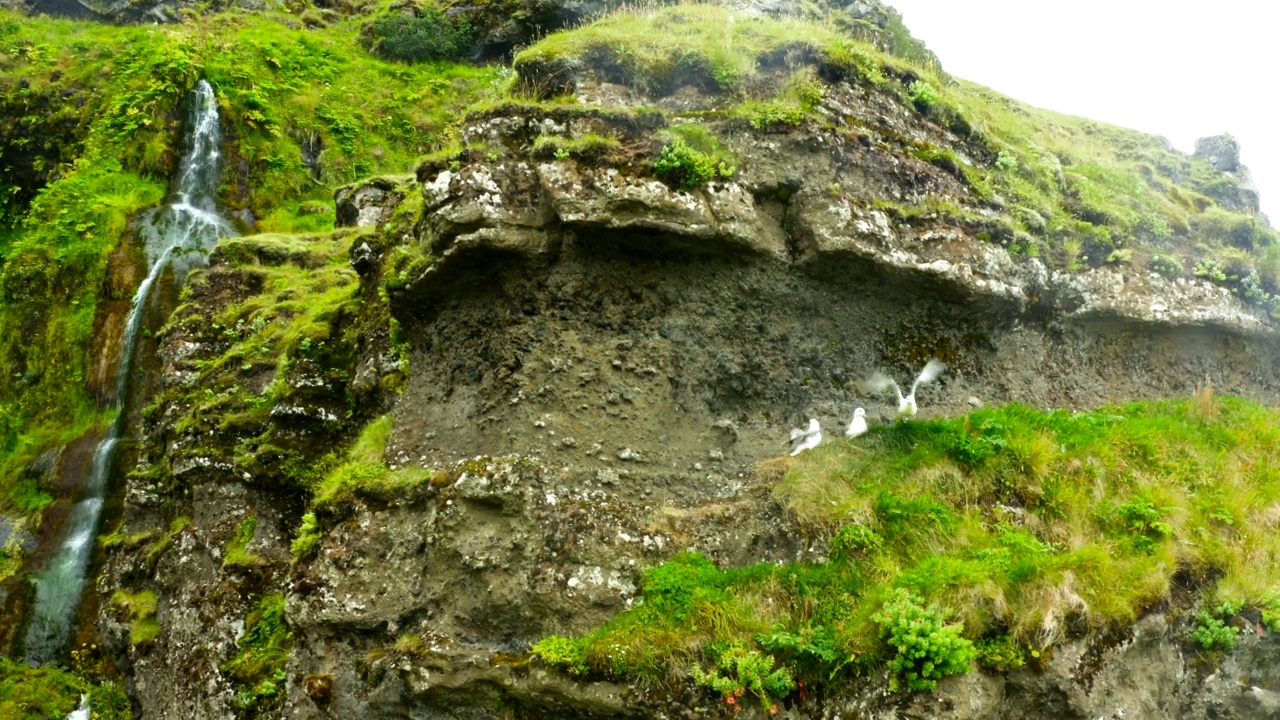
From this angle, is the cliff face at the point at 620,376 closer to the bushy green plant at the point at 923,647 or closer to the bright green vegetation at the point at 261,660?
the bright green vegetation at the point at 261,660

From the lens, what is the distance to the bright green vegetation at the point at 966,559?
20.4 feet

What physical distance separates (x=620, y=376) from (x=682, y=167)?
254cm

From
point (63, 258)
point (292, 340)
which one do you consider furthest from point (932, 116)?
point (63, 258)

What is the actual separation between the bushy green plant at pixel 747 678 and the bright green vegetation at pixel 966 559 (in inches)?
0.6

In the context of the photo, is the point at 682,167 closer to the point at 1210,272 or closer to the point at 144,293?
the point at 1210,272

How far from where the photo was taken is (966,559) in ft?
22.5

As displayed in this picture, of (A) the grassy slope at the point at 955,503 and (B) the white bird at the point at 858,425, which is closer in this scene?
(A) the grassy slope at the point at 955,503

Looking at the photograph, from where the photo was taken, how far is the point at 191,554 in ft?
34.9

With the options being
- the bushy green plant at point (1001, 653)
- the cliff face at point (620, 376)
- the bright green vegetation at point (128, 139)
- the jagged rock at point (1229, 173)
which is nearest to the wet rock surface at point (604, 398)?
the cliff face at point (620, 376)

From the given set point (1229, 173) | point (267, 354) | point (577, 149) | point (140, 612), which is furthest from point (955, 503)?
point (1229, 173)

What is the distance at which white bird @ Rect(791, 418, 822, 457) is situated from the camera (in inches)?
345

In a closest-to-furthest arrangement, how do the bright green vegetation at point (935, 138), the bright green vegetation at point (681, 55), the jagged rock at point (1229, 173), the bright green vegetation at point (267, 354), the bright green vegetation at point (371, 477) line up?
the bright green vegetation at point (371, 477)
the bright green vegetation at point (935, 138)
the bright green vegetation at point (681, 55)
the bright green vegetation at point (267, 354)
the jagged rock at point (1229, 173)

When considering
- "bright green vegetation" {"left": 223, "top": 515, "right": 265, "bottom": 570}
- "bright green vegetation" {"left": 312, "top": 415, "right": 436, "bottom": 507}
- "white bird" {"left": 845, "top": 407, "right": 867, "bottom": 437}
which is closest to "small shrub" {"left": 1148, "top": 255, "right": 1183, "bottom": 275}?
"white bird" {"left": 845, "top": 407, "right": 867, "bottom": 437}

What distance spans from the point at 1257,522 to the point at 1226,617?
1249 mm
